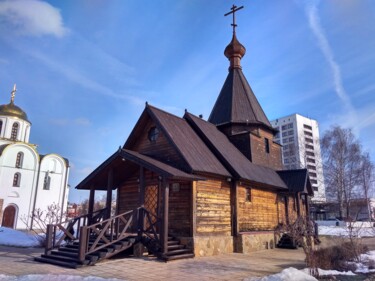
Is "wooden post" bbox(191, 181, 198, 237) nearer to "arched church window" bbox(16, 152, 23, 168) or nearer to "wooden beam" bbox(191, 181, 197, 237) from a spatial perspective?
"wooden beam" bbox(191, 181, 197, 237)

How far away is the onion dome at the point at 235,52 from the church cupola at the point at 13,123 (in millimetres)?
26723

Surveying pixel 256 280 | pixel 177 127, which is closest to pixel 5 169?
pixel 177 127

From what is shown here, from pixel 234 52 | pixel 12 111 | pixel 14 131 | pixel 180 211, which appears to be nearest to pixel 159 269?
pixel 180 211

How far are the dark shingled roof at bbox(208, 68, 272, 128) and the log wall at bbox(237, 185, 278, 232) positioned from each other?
484cm

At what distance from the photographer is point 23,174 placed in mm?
33906

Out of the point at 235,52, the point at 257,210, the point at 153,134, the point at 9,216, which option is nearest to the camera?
the point at 153,134

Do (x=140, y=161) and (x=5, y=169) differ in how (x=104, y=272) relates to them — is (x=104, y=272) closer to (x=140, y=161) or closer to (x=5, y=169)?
(x=140, y=161)

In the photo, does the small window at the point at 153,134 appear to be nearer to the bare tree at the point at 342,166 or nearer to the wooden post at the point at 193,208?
the wooden post at the point at 193,208

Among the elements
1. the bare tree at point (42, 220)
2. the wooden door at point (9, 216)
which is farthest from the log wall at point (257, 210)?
the wooden door at point (9, 216)

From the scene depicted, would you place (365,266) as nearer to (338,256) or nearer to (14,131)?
(338,256)

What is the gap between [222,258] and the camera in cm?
1140

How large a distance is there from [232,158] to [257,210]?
298cm

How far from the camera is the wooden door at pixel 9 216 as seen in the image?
3220 cm

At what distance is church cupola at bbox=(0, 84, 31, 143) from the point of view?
35656 mm
